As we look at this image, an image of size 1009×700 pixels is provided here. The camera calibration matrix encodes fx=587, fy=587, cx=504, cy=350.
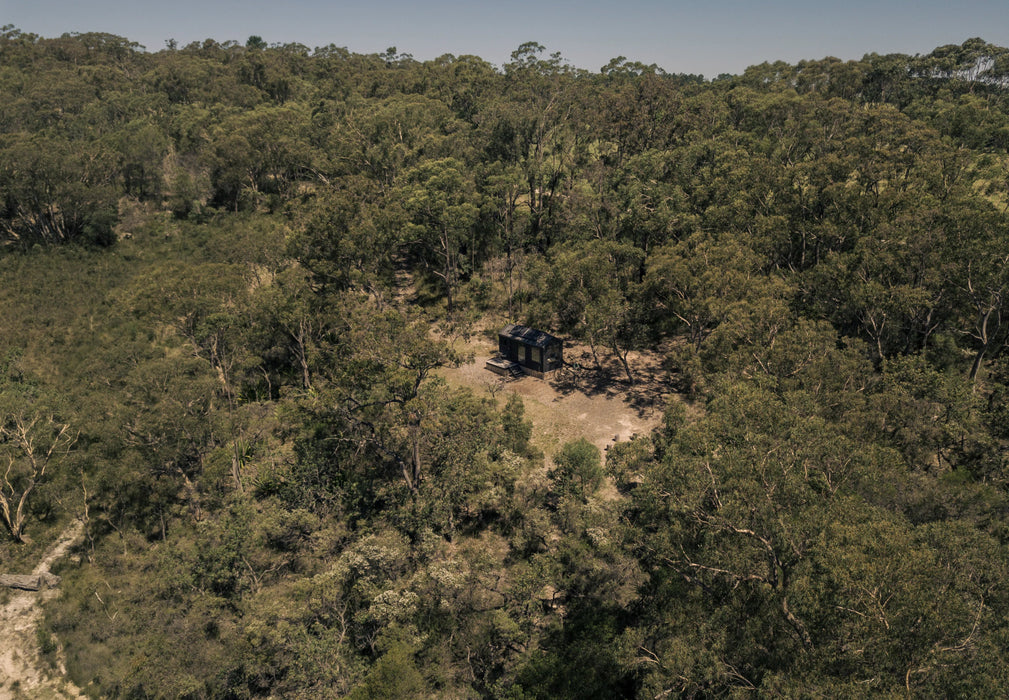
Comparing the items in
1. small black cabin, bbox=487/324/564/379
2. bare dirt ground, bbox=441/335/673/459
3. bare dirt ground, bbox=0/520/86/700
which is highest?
small black cabin, bbox=487/324/564/379

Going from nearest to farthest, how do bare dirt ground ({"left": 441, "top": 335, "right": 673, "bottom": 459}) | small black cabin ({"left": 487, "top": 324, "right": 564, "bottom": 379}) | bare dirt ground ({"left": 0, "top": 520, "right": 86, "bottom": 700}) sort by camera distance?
1. bare dirt ground ({"left": 0, "top": 520, "right": 86, "bottom": 700})
2. bare dirt ground ({"left": 441, "top": 335, "right": 673, "bottom": 459})
3. small black cabin ({"left": 487, "top": 324, "right": 564, "bottom": 379})

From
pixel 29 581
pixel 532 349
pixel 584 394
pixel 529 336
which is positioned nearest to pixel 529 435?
pixel 584 394

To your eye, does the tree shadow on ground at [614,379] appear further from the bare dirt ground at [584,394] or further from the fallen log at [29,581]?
the fallen log at [29,581]

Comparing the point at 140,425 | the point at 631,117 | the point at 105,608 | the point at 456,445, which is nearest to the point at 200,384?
the point at 140,425

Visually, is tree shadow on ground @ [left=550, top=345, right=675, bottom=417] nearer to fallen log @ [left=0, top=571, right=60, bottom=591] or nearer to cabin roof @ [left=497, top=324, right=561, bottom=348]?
cabin roof @ [left=497, top=324, right=561, bottom=348]

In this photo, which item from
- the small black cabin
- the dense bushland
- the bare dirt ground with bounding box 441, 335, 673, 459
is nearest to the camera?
the dense bushland

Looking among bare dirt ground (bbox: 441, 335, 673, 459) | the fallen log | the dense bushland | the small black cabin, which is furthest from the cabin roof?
the fallen log
